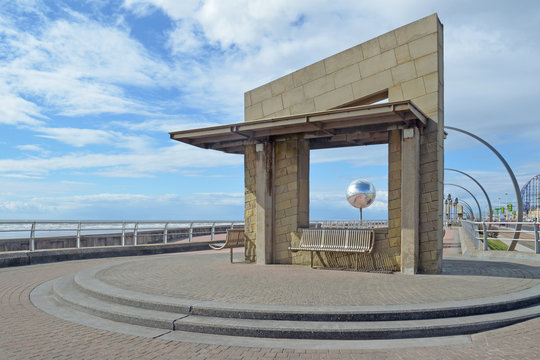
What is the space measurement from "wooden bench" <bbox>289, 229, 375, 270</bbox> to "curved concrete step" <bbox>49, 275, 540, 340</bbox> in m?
4.18

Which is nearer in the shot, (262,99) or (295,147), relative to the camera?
(295,147)

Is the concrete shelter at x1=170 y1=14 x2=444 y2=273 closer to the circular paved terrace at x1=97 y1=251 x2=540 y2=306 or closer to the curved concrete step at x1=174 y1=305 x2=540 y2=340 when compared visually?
the circular paved terrace at x1=97 y1=251 x2=540 y2=306

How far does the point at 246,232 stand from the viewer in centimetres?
1278

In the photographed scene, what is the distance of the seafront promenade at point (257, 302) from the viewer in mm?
5191

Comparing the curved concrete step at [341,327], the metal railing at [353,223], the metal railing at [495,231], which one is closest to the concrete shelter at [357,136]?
the metal railing at [495,231]

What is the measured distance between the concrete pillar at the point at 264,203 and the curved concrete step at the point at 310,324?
5402mm

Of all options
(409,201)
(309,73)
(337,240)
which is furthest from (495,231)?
(309,73)

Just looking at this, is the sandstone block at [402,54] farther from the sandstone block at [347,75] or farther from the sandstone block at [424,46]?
the sandstone block at [347,75]

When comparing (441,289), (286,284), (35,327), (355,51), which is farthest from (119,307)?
(355,51)

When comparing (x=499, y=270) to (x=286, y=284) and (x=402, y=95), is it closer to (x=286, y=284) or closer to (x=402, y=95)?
(x=402, y=95)

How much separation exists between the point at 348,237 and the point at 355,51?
484 cm

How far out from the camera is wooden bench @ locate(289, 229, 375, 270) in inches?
420

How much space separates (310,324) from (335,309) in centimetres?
49

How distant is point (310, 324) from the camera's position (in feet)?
19.4
